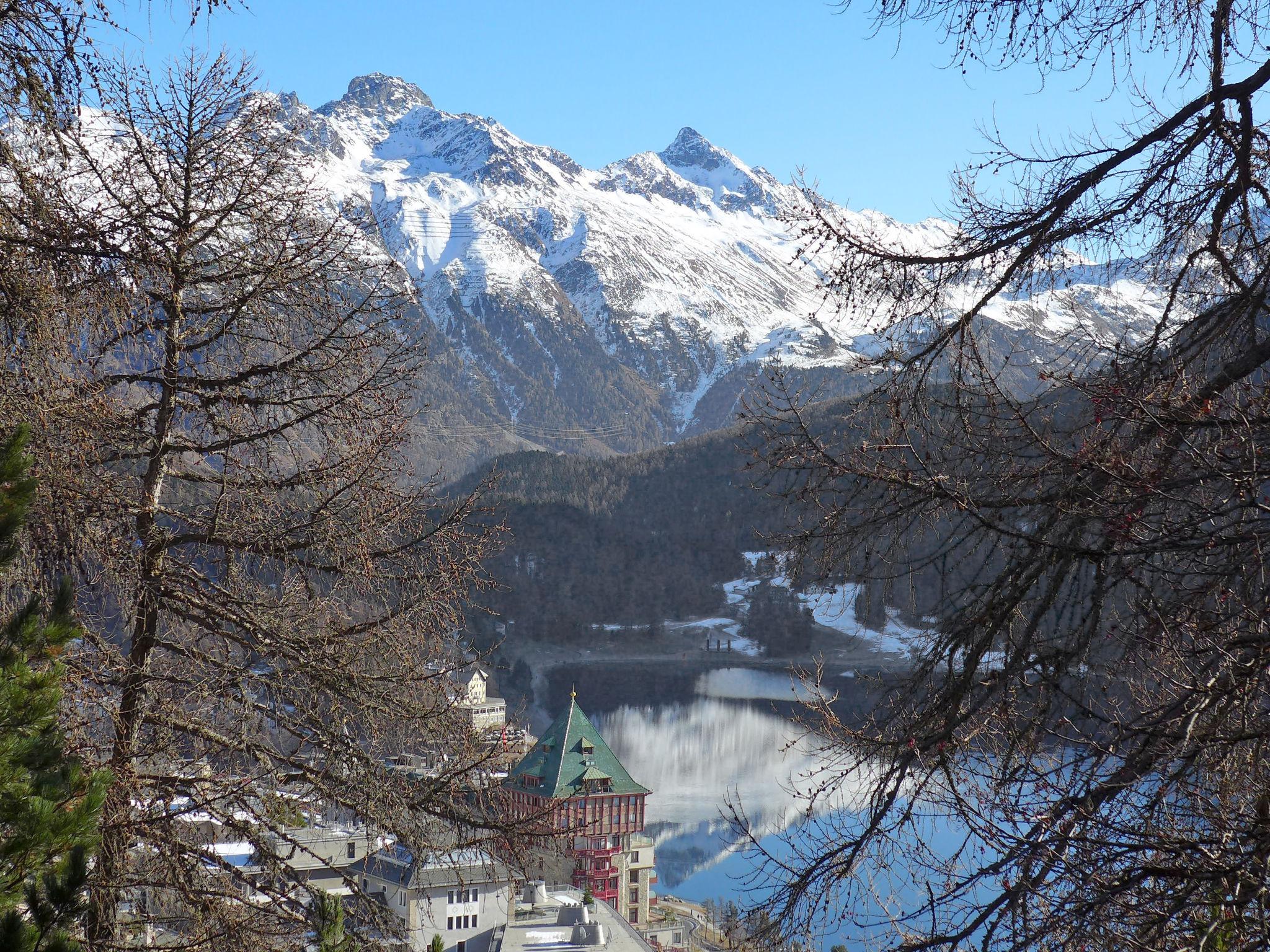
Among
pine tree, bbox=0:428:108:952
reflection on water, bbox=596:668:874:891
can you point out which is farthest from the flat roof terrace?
pine tree, bbox=0:428:108:952

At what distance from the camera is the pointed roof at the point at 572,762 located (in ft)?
94.4

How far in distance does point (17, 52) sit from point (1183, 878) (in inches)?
130

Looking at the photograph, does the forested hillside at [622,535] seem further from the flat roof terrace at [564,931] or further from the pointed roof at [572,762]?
the flat roof terrace at [564,931]

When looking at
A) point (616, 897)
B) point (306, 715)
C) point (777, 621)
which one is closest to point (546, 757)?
point (616, 897)

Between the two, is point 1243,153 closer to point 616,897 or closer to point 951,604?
point 951,604

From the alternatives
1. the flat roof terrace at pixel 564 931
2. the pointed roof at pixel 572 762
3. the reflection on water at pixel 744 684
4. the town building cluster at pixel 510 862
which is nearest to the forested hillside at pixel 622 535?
the reflection on water at pixel 744 684

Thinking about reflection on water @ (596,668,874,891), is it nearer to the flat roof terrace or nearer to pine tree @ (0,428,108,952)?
the flat roof terrace

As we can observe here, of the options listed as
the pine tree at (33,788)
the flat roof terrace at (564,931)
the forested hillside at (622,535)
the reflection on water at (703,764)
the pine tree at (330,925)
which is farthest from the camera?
the forested hillside at (622,535)

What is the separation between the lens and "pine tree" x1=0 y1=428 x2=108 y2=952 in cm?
320

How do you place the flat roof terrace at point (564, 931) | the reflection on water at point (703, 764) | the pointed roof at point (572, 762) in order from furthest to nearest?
the reflection on water at point (703, 764)
the pointed roof at point (572, 762)
the flat roof terrace at point (564, 931)

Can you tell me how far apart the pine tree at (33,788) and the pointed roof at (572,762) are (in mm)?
24654

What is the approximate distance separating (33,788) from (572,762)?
27.4 metres

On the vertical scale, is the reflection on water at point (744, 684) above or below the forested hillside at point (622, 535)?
below

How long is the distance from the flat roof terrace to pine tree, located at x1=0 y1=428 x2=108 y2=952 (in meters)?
14.1
